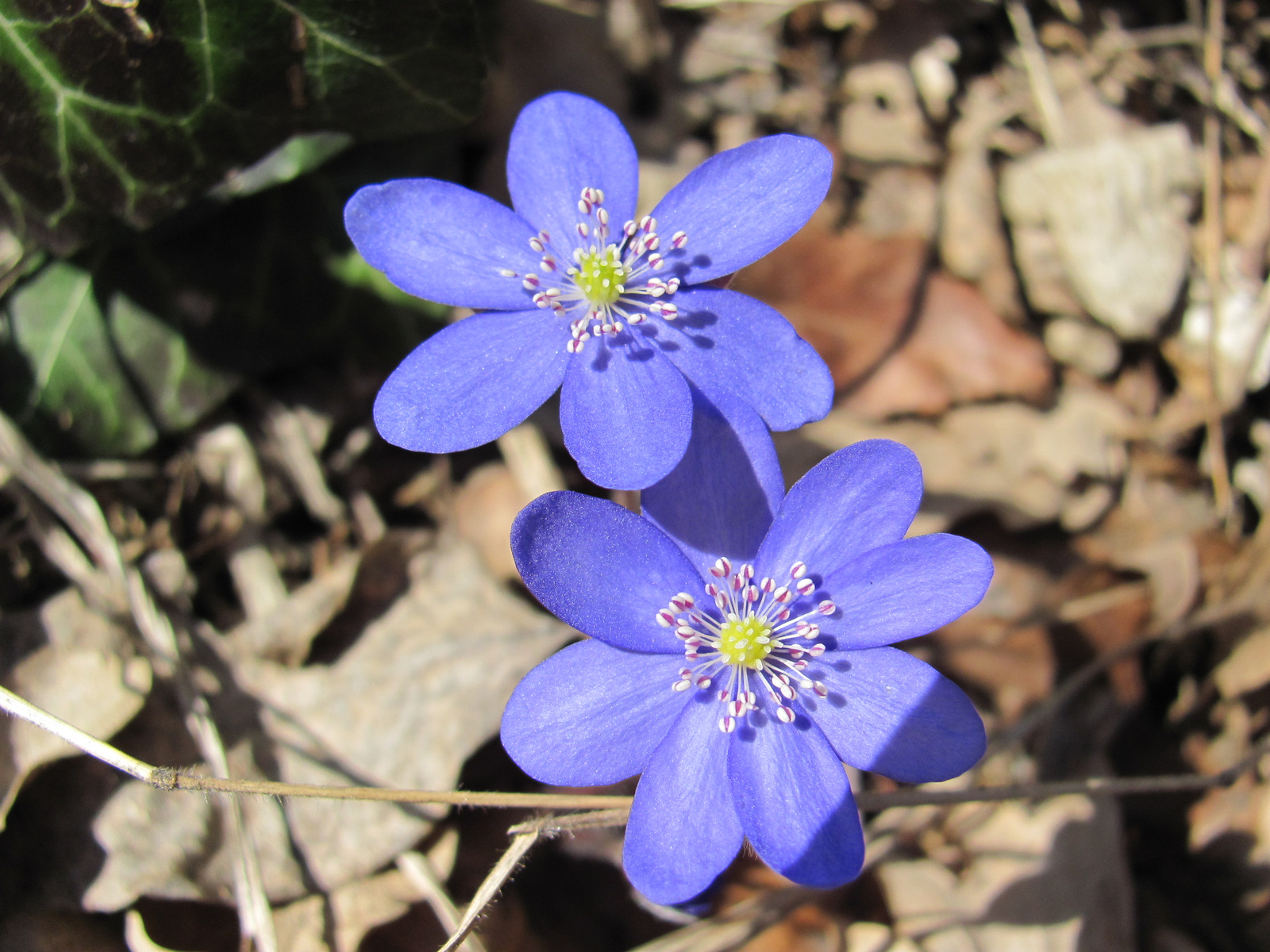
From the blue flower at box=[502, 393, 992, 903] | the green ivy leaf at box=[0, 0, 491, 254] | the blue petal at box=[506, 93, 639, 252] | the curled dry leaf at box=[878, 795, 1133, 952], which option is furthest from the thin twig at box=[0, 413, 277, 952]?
the curled dry leaf at box=[878, 795, 1133, 952]

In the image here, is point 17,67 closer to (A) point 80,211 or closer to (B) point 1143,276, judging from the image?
(A) point 80,211

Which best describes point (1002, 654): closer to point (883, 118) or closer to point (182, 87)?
point (883, 118)

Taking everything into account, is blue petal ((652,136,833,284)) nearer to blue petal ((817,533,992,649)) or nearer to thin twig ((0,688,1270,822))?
blue petal ((817,533,992,649))

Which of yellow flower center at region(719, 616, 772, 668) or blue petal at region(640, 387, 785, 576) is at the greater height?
blue petal at region(640, 387, 785, 576)

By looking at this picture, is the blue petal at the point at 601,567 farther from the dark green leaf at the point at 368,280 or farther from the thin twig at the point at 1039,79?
the thin twig at the point at 1039,79

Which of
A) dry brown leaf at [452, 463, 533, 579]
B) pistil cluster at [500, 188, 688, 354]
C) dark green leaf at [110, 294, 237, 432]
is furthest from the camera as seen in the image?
dry brown leaf at [452, 463, 533, 579]

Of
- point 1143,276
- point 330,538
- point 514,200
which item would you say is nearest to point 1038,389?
point 1143,276
